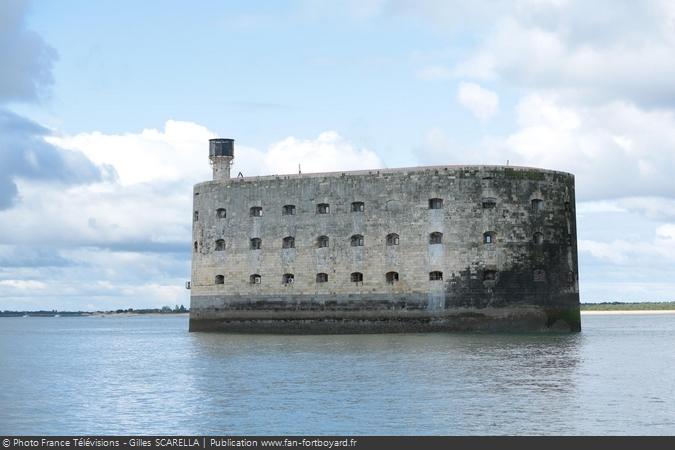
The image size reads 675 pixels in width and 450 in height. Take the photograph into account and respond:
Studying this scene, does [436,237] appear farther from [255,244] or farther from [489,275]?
[255,244]

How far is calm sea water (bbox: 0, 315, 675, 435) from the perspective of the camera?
58.7ft

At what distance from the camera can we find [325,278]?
4228 cm

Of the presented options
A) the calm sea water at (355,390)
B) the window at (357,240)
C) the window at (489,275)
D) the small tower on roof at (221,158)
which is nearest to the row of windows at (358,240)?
the window at (357,240)

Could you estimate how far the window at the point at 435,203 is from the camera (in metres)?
40.5

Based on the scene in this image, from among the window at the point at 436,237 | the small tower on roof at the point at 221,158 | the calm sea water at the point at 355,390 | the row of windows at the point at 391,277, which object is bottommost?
the calm sea water at the point at 355,390

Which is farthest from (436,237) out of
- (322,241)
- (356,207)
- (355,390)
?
(355,390)

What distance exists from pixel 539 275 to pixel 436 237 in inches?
173

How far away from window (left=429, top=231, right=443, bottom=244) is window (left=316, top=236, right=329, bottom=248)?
4.43 meters

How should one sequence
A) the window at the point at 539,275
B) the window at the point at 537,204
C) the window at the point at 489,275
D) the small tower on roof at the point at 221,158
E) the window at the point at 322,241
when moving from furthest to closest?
the small tower on roof at the point at 221,158 < the window at the point at 322,241 < the window at the point at 537,204 < the window at the point at 539,275 < the window at the point at 489,275

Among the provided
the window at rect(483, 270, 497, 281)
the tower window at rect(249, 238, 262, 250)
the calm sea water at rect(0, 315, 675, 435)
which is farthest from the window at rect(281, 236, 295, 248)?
the window at rect(483, 270, 497, 281)

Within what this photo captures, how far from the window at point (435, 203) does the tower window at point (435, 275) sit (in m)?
2.51

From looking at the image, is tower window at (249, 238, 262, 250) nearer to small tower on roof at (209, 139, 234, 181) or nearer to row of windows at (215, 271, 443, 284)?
row of windows at (215, 271, 443, 284)

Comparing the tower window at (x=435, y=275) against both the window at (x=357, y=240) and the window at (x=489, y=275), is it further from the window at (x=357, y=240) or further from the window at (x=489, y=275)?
the window at (x=357, y=240)

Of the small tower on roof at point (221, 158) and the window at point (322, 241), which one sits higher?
the small tower on roof at point (221, 158)
